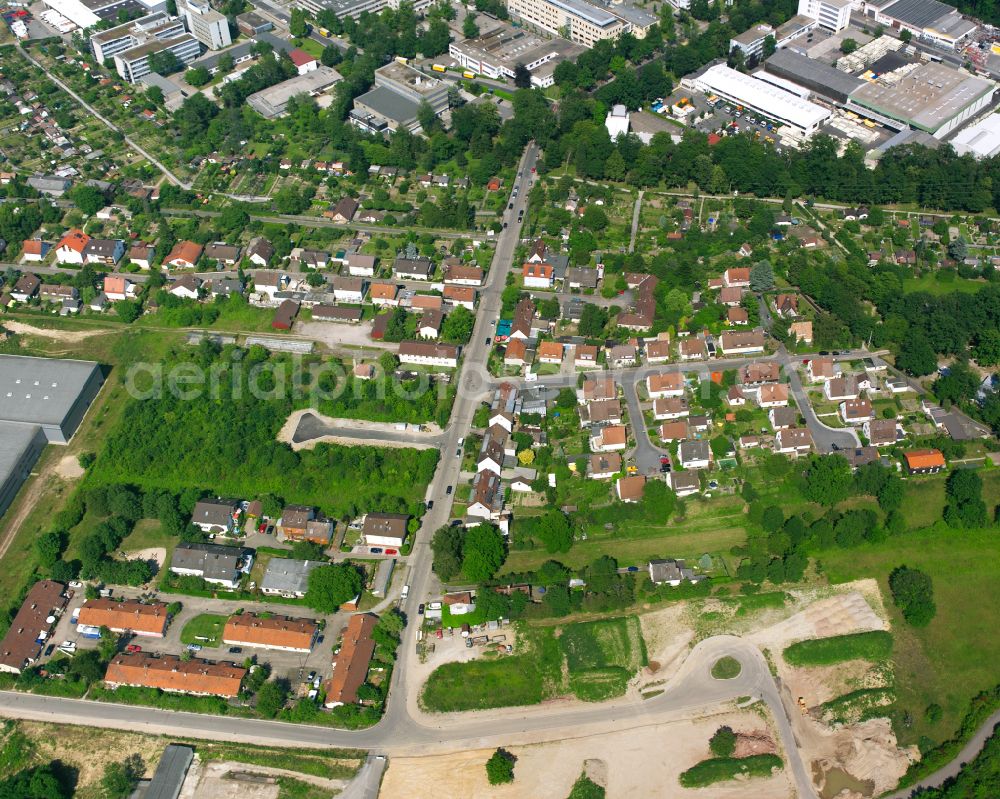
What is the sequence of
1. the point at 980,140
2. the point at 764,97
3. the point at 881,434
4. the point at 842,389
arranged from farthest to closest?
the point at 764,97 → the point at 980,140 → the point at 842,389 → the point at 881,434

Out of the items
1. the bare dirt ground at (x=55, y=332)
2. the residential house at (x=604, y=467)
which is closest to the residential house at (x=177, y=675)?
the residential house at (x=604, y=467)

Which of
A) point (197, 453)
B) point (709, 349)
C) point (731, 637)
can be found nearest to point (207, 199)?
point (197, 453)

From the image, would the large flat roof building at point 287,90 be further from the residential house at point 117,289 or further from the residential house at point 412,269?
the residential house at point 412,269

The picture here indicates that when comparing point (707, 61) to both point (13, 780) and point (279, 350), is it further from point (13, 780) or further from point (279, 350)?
point (13, 780)

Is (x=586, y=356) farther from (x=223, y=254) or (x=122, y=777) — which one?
(x=122, y=777)

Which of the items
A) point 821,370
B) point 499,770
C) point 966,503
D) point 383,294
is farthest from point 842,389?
point 499,770

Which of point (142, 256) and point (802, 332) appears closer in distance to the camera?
point (802, 332)

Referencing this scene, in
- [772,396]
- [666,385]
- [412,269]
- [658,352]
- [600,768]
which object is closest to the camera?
[600,768]
